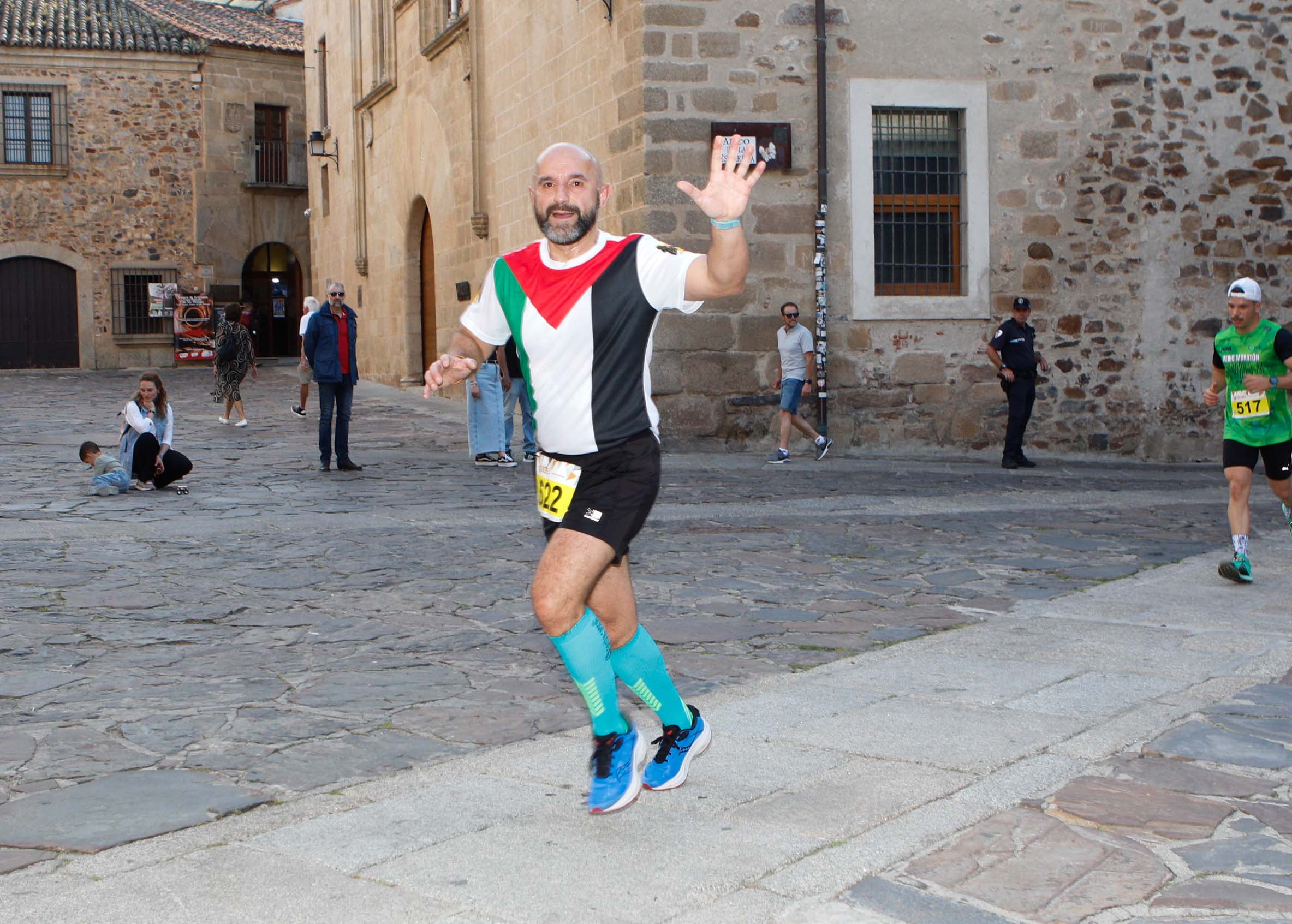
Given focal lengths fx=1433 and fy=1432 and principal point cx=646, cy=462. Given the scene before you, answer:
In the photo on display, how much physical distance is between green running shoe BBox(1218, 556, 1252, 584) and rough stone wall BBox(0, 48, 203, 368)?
30.4 metres

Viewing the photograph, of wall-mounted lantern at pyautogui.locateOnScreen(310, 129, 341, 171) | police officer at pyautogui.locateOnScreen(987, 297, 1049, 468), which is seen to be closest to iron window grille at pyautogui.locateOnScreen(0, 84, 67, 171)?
wall-mounted lantern at pyautogui.locateOnScreen(310, 129, 341, 171)

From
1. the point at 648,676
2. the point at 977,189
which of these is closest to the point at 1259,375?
the point at 648,676

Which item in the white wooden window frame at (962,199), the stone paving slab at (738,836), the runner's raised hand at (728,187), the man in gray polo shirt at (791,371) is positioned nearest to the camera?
the stone paving slab at (738,836)

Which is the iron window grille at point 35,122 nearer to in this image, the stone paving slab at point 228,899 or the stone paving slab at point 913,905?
the stone paving slab at point 228,899

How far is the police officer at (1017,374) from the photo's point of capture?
14453 mm

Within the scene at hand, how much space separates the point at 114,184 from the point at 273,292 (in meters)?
4.65

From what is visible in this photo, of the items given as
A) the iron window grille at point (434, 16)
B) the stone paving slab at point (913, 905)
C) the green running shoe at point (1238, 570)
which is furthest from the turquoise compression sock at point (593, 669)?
the iron window grille at point (434, 16)

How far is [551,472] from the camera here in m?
3.85

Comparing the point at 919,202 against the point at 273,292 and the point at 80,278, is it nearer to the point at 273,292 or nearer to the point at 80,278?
the point at 80,278

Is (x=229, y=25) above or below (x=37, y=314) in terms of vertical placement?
above

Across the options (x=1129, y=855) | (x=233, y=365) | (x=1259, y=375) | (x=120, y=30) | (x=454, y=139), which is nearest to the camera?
(x=1129, y=855)

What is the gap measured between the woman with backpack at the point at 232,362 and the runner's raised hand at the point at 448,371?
14.5 m

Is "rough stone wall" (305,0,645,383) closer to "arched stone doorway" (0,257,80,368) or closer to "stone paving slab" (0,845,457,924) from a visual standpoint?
"arched stone doorway" (0,257,80,368)

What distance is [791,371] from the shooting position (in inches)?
548
